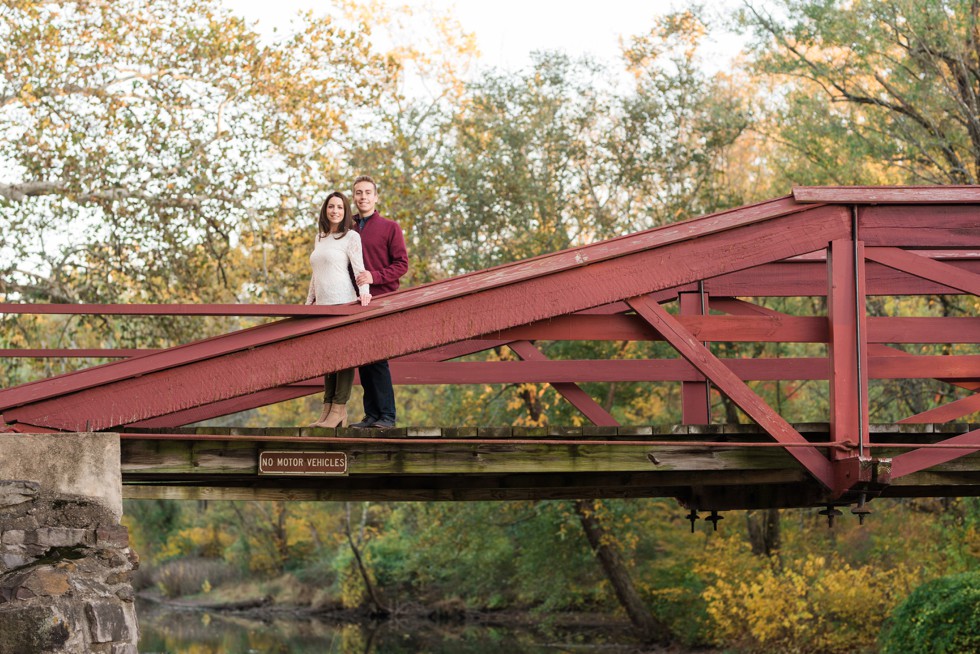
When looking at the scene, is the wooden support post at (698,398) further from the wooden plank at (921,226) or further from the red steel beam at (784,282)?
the wooden plank at (921,226)

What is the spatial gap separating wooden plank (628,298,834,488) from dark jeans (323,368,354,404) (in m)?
1.85

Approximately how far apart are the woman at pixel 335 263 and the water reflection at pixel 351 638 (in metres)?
14.7

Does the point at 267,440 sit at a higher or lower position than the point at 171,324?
lower

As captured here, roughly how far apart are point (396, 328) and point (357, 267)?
29.7 inches

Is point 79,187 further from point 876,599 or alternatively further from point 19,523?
point 876,599

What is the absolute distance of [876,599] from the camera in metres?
18.2

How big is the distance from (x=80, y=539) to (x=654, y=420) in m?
18.2

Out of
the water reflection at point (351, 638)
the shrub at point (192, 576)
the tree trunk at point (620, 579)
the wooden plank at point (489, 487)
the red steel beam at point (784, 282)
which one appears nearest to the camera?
the wooden plank at point (489, 487)

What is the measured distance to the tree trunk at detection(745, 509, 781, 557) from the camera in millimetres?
21594

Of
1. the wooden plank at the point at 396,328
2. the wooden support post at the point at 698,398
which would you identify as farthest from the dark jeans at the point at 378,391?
the wooden support post at the point at 698,398

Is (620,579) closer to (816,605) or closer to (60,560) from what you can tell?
(816,605)

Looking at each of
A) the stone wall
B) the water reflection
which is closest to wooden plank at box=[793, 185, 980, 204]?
the stone wall

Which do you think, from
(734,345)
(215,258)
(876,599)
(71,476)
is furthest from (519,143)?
(71,476)

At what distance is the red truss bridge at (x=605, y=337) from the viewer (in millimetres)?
6746
